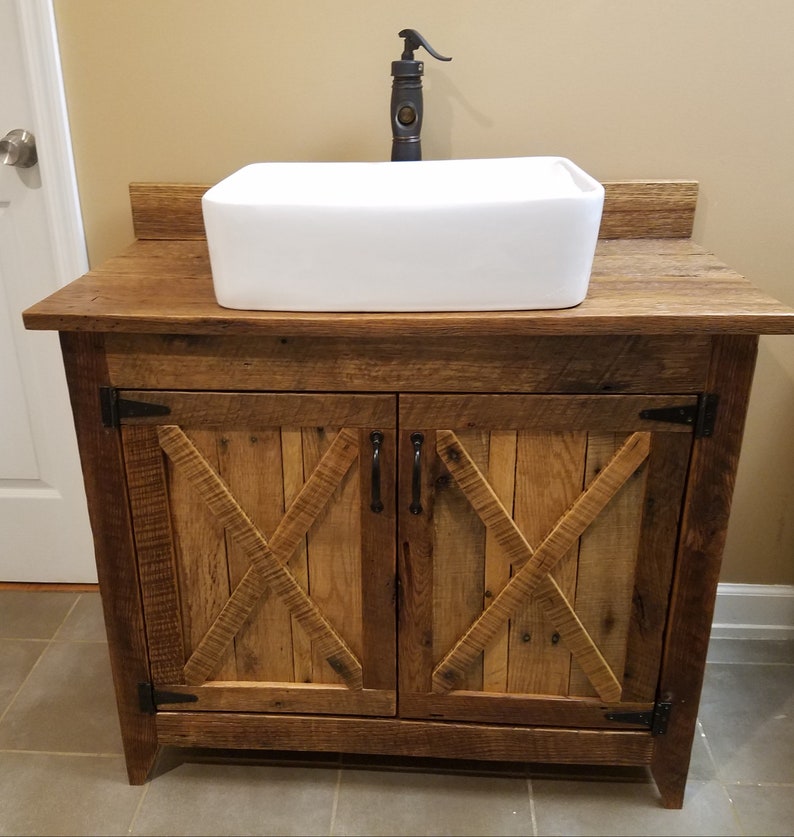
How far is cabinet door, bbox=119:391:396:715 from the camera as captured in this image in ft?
3.81

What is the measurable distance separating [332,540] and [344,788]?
48 centimetres

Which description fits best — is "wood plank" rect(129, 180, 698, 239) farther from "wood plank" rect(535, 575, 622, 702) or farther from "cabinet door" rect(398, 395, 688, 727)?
"wood plank" rect(535, 575, 622, 702)

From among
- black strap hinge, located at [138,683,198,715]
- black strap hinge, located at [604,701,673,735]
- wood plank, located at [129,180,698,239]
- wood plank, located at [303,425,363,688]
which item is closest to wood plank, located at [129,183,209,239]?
wood plank, located at [129,180,698,239]

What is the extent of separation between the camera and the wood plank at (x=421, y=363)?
1.09 metres

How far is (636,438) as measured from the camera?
1.14m

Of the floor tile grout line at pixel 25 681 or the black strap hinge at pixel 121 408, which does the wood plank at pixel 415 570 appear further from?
the floor tile grout line at pixel 25 681

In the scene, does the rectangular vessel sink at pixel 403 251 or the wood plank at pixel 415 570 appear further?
the wood plank at pixel 415 570

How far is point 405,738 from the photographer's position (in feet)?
4.42

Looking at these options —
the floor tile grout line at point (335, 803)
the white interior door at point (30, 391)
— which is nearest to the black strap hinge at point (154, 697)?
the floor tile grout line at point (335, 803)

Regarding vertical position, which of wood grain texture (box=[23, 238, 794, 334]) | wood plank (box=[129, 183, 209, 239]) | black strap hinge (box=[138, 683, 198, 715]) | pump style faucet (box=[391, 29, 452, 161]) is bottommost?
black strap hinge (box=[138, 683, 198, 715])

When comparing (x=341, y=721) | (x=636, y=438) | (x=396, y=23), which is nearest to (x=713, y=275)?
(x=636, y=438)

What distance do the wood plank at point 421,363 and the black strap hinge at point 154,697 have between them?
0.54 m

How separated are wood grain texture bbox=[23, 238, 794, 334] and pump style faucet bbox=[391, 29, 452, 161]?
0.39 meters

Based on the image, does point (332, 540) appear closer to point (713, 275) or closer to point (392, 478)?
point (392, 478)
